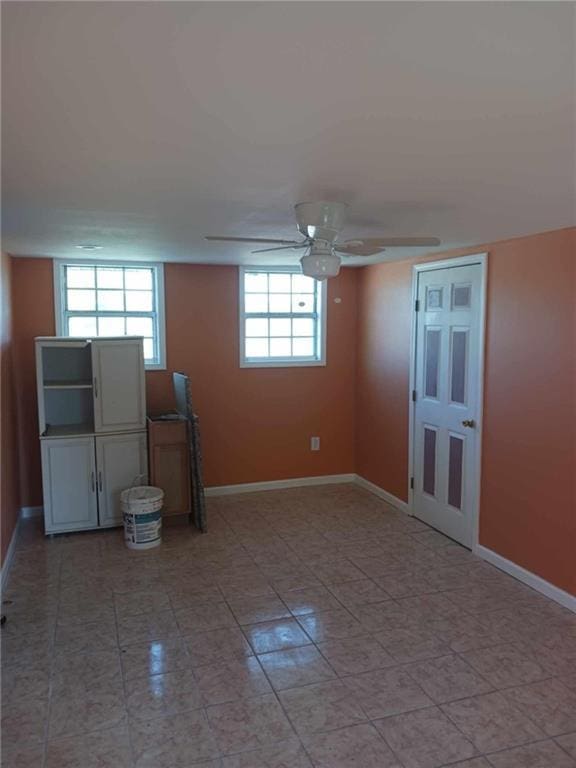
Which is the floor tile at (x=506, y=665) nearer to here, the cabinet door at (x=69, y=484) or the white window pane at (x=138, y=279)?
the cabinet door at (x=69, y=484)

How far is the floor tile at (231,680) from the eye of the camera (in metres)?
2.63

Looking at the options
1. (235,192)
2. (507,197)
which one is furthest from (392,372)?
(235,192)

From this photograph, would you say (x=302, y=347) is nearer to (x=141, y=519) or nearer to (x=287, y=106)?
(x=141, y=519)

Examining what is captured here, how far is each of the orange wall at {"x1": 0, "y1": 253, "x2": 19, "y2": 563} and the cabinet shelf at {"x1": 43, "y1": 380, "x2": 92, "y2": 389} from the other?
0.97 ft

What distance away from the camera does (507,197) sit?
2553 mm

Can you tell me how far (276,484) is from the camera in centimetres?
585

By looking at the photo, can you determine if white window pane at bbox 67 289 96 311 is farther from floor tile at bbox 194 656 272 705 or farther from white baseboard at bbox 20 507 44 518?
floor tile at bbox 194 656 272 705

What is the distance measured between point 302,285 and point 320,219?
3278 mm

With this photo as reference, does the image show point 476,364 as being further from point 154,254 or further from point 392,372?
point 154,254

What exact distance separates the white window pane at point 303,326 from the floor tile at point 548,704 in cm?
386

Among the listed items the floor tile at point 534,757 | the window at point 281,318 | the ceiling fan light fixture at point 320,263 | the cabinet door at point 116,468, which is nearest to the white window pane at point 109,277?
the window at point 281,318

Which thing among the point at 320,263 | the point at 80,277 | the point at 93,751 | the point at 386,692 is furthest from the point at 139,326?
the point at 386,692

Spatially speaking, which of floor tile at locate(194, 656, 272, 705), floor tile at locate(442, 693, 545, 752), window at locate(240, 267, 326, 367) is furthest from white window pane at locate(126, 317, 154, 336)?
floor tile at locate(442, 693, 545, 752)

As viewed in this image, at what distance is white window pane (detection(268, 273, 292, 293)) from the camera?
5.74m
